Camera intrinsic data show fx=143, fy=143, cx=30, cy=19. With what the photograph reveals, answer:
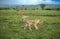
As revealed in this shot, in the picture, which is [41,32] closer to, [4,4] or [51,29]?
[51,29]

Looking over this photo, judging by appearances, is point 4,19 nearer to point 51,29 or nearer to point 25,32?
point 25,32

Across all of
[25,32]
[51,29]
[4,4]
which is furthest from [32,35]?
[4,4]

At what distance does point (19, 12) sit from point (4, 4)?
0.19 m

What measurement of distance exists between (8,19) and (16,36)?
0.69ft

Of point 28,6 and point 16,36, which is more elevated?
point 28,6

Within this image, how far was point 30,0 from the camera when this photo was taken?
1614 mm

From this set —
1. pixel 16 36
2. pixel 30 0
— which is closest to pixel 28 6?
pixel 30 0

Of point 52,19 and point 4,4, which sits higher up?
point 4,4

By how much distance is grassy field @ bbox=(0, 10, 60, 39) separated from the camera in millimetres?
1586

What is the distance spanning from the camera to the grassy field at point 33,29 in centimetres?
159

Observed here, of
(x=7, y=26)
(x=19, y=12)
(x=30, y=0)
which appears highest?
(x=30, y=0)

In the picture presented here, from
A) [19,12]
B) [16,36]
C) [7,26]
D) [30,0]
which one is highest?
[30,0]

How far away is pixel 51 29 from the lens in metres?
1.59

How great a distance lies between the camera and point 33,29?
1.59 metres
